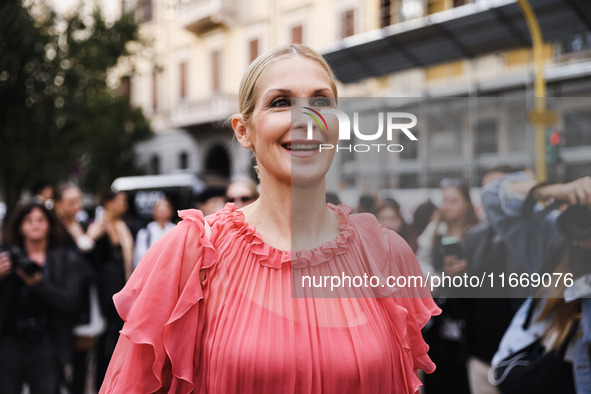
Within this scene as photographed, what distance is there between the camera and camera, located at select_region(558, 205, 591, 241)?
6.23 feet

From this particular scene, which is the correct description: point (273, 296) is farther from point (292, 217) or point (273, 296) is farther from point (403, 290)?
point (403, 290)

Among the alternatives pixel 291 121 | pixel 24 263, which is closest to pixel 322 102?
pixel 291 121

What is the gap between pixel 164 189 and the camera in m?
14.7

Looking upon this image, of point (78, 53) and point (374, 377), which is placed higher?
point (78, 53)

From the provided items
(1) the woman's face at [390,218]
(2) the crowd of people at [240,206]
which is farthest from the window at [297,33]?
(1) the woman's face at [390,218]

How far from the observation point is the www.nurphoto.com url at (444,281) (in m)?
1.57

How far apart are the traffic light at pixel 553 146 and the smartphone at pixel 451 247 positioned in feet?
1.38

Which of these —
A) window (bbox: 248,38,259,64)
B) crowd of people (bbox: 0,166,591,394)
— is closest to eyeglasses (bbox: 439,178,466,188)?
crowd of people (bbox: 0,166,591,394)

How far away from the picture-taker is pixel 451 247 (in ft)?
6.12

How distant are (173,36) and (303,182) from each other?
25.8 m

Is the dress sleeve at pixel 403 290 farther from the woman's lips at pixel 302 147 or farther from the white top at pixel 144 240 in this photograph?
the white top at pixel 144 240

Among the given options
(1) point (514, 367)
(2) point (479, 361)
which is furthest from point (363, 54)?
(1) point (514, 367)

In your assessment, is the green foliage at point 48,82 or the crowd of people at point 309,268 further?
the green foliage at point 48,82

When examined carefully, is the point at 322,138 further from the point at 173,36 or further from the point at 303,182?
the point at 173,36
